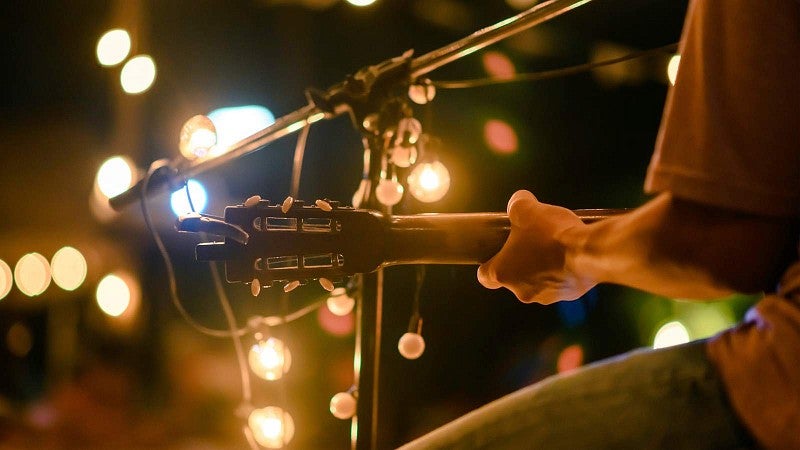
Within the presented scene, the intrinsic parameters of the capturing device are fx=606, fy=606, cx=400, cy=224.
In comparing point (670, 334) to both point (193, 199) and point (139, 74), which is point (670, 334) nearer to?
point (193, 199)

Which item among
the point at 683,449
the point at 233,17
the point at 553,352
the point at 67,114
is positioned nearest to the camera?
the point at 683,449

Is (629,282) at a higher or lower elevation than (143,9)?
lower

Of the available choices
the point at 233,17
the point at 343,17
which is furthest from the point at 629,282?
the point at 233,17

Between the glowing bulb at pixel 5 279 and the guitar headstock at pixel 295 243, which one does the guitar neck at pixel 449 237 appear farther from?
the glowing bulb at pixel 5 279

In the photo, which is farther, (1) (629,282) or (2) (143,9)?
(2) (143,9)

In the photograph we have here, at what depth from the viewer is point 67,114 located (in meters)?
4.28

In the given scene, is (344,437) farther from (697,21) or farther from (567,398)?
(697,21)

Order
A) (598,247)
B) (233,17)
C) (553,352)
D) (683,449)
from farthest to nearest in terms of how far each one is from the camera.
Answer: (233,17) → (553,352) → (598,247) → (683,449)

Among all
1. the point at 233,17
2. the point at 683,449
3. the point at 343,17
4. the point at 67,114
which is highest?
the point at 67,114

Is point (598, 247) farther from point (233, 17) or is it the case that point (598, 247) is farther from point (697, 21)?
point (233, 17)

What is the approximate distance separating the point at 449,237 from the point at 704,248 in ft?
1.76

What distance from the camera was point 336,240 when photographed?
1.03 meters

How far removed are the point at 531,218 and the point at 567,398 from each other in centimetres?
29

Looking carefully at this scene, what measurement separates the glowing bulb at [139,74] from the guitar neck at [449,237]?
120 inches
